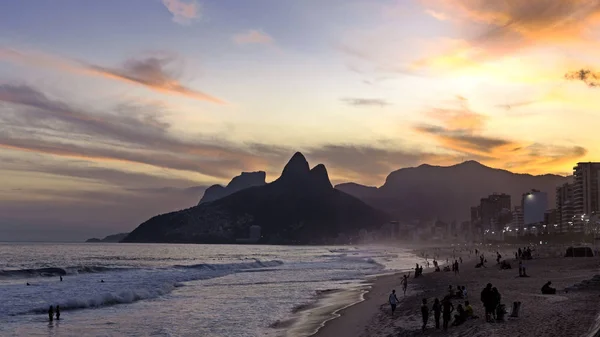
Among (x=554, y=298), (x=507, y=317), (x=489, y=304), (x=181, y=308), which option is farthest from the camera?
(x=181, y=308)

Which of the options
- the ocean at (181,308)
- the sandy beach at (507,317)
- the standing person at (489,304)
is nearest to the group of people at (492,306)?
the standing person at (489,304)

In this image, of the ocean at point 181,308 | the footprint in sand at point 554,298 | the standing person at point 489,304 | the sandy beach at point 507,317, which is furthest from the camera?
the ocean at point 181,308

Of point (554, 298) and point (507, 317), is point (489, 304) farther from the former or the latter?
point (554, 298)

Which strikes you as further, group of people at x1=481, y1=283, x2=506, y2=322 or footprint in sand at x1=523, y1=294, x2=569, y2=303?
footprint in sand at x1=523, y1=294, x2=569, y2=303

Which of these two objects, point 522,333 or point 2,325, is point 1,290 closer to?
point 2,325

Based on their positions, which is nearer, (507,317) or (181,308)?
(507,317)

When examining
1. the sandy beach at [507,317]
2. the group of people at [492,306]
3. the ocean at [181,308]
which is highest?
the group of people at [492,306]

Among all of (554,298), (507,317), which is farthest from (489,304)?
(554,298)

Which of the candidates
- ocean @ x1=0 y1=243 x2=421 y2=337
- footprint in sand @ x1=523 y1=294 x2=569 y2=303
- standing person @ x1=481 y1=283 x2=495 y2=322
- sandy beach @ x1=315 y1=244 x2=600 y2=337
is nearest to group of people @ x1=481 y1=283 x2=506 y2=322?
standing person @ x1=481 y1=283 x2=495 y2=322

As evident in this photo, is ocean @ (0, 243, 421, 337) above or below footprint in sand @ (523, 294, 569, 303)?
below

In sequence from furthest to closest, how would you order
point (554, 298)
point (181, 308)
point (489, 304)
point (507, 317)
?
1. point (181, 308)
2. point (554, 298)
3. point (507, 317)
4. point (489, 304)

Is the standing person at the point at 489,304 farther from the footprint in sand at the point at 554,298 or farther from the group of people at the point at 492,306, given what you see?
the footprint in sand at the point at 554,298

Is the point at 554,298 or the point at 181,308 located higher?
the point at 554,298

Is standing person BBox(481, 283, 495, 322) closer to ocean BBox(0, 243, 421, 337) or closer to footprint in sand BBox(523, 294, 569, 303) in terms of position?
footprint in sand BBox(523, 294, 569, 303)
